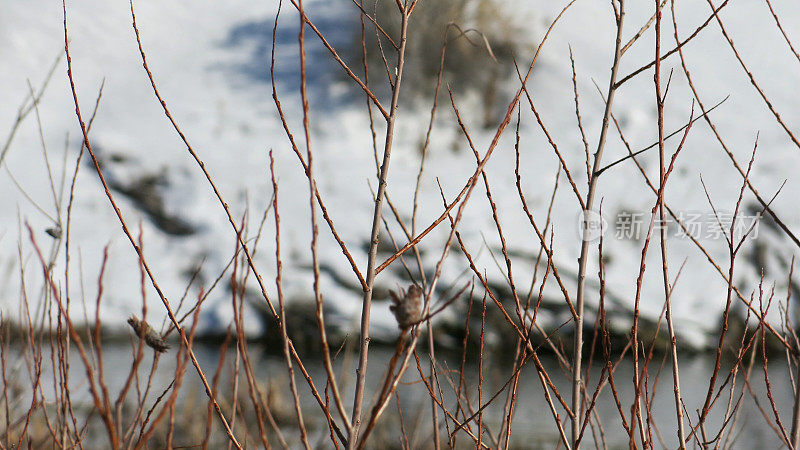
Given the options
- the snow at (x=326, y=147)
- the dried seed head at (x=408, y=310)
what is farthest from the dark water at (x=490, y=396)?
the dried seed head at (x=408, y=310)

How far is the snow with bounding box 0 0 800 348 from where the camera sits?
7719 millimetres

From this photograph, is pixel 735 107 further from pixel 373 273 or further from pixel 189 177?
pixel 373 273

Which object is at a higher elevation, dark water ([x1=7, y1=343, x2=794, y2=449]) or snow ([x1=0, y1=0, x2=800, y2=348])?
snow ([x1=0, y1=0, x2=800, y2=348])

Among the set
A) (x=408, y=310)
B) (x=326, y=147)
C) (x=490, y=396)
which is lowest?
(x=490, y=396)

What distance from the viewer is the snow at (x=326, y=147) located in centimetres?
772

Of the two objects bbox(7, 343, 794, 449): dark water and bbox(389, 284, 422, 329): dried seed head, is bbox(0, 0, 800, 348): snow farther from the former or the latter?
bbox(389, 284, 422, 329): dried seed head

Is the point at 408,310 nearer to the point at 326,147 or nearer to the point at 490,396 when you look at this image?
the point at 490,396

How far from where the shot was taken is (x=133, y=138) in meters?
9.38

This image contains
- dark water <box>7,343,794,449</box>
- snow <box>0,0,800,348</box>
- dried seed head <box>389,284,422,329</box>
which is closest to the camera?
dried seed head <box>389,284,422,329</box>

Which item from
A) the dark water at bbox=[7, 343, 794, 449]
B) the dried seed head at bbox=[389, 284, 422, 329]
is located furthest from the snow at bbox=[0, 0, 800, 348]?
the dried seed head at bbox=[389, 284, 422, 329]

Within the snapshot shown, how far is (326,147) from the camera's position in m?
9.73

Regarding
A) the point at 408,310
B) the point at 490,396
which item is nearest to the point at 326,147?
the point at 490,396

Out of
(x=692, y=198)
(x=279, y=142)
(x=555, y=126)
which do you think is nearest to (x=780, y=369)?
(x=692, y=198)

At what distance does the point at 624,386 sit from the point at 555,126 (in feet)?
18.4
